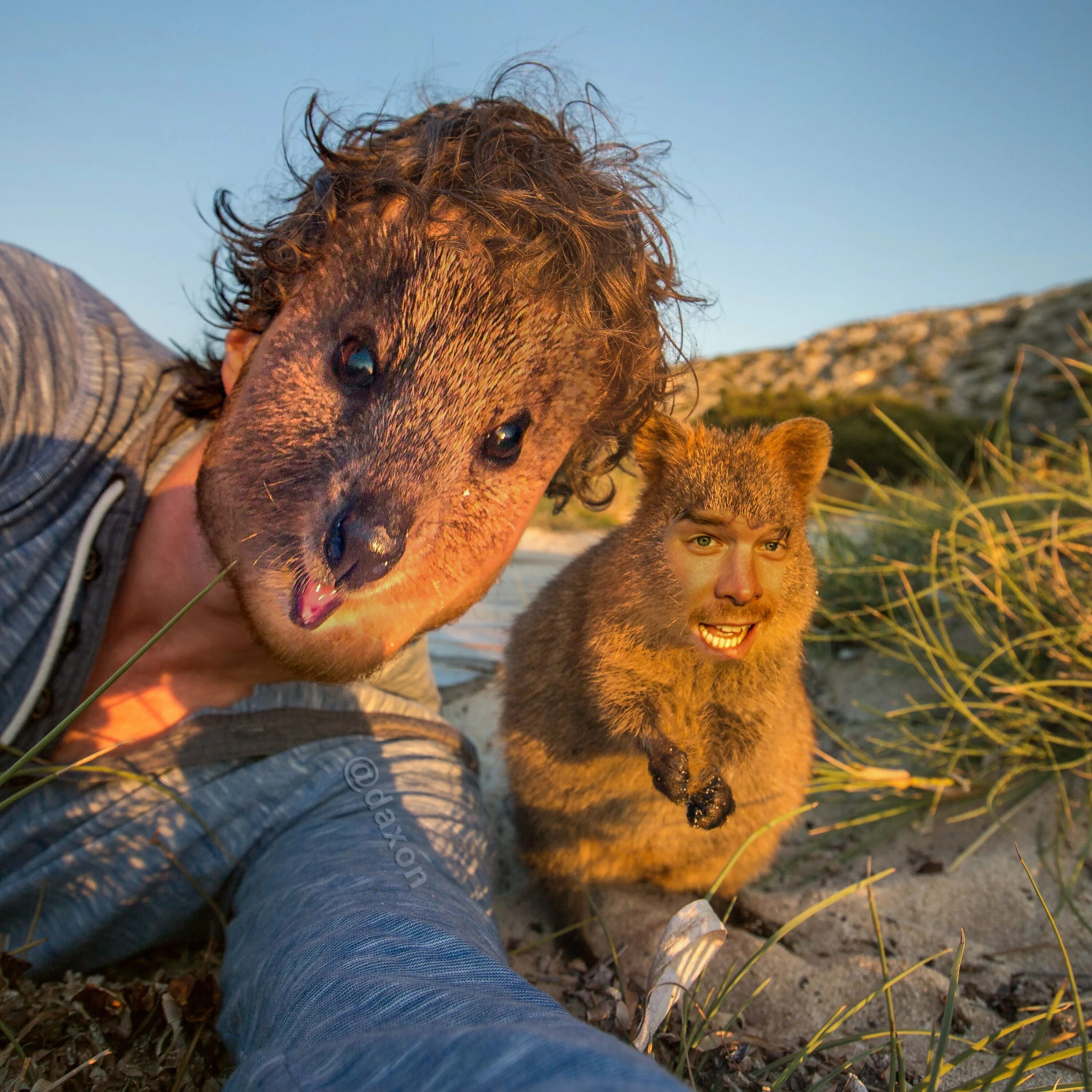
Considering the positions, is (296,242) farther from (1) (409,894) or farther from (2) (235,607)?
(1) (409,894)

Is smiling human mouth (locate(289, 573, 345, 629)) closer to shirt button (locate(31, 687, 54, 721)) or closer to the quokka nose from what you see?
the quokka nose

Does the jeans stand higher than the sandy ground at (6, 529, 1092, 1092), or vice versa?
the jeans

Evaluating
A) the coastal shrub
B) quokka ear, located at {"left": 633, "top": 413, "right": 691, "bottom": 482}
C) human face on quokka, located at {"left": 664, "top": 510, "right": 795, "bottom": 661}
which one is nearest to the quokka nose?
human face on quokka, located at {"left": 664, "top": 510, "right": 795, "bottom": 661}

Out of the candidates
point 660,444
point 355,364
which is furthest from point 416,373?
point 660,444

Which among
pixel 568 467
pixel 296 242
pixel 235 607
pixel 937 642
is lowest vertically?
pixel 937 642

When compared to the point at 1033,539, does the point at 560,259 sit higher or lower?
higher

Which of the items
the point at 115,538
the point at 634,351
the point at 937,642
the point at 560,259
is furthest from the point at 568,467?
the point at 937,642

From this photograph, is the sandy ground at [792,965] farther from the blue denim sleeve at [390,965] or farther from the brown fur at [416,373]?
the brown fur at [416,373]

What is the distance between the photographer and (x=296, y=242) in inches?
80.4

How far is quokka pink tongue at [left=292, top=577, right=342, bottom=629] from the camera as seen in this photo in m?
1.74

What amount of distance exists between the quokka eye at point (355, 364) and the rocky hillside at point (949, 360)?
44.4ft

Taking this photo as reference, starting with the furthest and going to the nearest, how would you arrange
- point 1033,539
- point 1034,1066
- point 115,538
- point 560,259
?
point 1033,539 < point 115,538 < point 560,259 < point 1034,1066

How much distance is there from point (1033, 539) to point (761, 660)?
2.38m

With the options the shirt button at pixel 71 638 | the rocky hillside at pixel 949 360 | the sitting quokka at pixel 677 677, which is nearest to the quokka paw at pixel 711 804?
the sitting quokka at pixel 677 677
